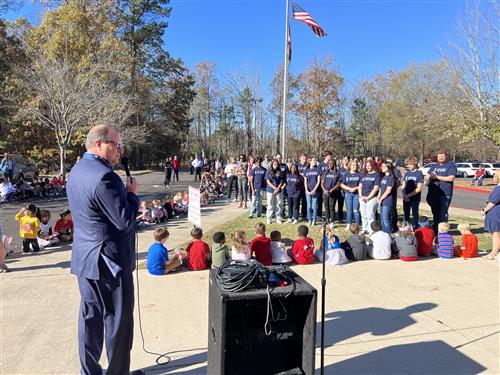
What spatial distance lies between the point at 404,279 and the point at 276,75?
152 ft

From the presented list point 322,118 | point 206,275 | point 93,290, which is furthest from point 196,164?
point 322,118

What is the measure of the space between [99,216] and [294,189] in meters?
7.79

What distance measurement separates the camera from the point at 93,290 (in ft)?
8.91

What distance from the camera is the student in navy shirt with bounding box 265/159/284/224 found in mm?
10133

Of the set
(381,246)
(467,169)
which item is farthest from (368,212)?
(467,169)

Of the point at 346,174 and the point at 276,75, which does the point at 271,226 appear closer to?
the point at 346,174

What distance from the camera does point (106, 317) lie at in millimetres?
2775

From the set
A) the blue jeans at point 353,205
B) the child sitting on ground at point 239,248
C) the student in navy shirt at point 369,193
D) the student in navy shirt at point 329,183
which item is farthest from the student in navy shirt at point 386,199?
the child sitting on ground at point 239,248

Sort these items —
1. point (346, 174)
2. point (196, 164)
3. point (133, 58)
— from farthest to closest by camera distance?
point (133, 58)
point (196, 164)
point (346, 174)

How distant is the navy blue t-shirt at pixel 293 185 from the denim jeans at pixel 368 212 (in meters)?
1.78

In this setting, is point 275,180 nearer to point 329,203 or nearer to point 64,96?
point 329,203

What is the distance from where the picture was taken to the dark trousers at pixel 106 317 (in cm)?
272

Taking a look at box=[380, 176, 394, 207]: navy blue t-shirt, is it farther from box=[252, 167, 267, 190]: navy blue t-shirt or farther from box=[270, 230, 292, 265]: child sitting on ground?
box=[252, 167, 267, 190]: navy blue t-shirt

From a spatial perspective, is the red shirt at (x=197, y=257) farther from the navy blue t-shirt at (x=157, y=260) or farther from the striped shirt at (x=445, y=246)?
the striped shirt at (x=445, y=246)
